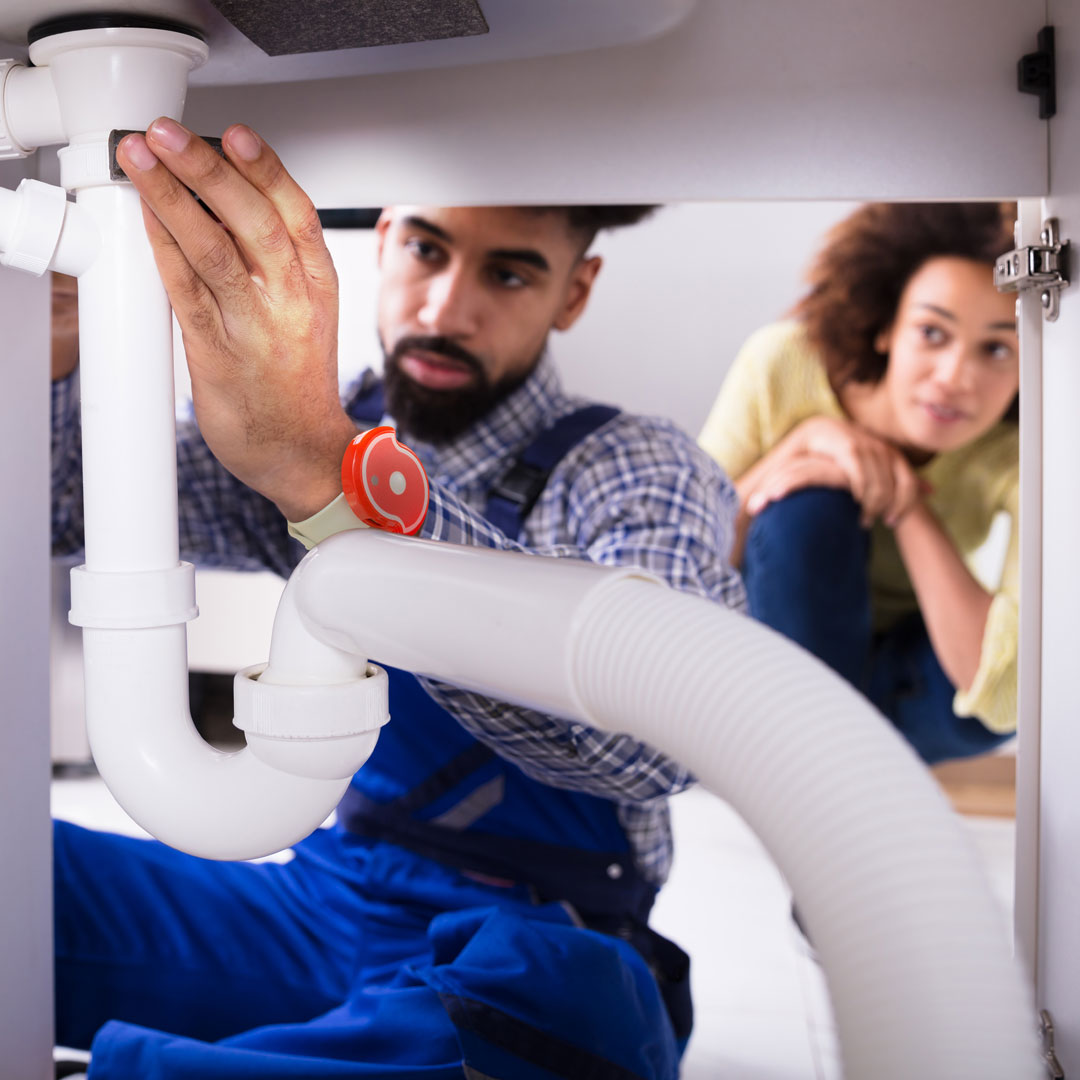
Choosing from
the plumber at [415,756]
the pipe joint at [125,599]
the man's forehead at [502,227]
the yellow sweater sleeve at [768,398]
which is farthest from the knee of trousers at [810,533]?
the pipe joint at [125,599]

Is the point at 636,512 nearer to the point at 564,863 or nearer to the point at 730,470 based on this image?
the point at 564,863

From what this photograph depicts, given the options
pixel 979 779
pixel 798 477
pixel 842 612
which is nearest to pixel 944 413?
pixel 798 477

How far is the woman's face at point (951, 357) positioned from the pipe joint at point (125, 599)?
1.54 meters

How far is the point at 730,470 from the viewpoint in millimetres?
1858

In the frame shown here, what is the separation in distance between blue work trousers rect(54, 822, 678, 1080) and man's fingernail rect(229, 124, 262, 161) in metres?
0.49

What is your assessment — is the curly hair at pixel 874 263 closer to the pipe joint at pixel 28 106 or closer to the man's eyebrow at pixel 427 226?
the man's eyebrow at pixel 427 226

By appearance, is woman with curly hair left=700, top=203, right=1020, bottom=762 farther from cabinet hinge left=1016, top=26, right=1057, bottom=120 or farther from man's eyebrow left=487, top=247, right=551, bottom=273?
cabinet hinge left=1016, top=26, right=1057, bottom=120

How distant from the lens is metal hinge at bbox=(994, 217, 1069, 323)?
549mm

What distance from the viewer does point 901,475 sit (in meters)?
1.76

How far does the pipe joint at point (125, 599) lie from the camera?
409mm

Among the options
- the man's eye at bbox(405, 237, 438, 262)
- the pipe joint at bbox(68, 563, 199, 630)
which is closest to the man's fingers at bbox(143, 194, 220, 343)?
A: the pipe joint at bbox(68, 563, 199, 630)

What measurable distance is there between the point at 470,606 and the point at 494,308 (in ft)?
2.41

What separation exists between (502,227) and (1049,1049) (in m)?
0.81

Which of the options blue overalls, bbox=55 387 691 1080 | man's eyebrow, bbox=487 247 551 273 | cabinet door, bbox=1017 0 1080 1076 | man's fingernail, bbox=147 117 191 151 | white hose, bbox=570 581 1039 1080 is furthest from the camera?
man's eyebrow, bbox=487 247 551 273
